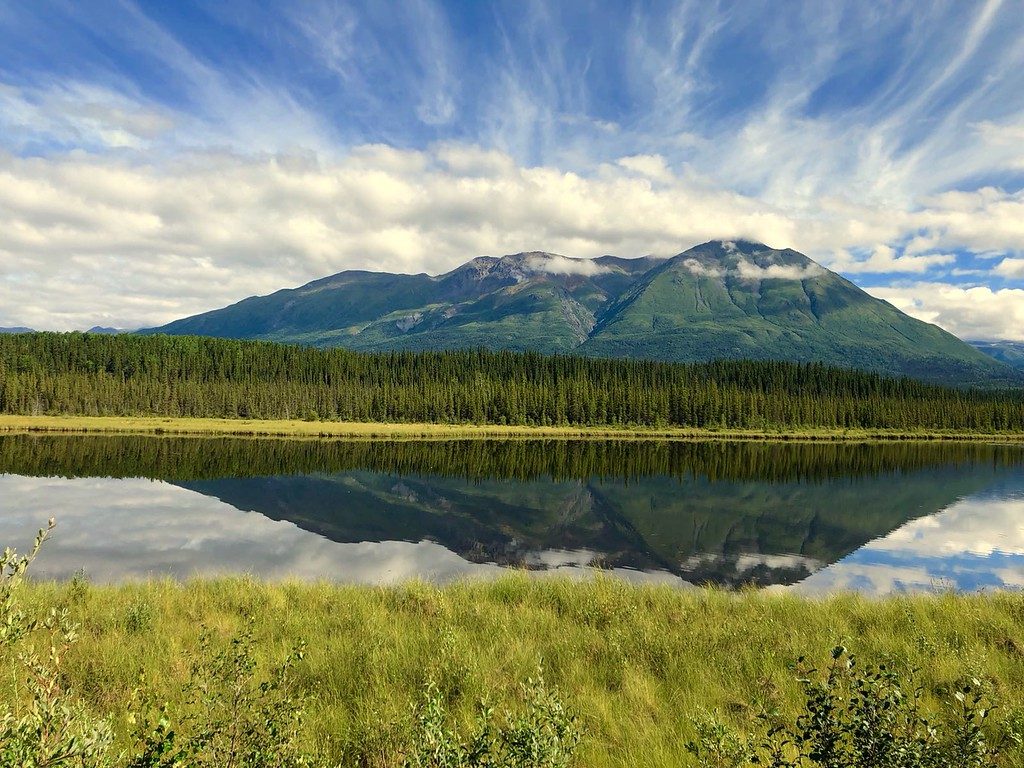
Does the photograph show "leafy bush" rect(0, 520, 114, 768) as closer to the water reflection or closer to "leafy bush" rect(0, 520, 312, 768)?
"leafy bush" rect(0, 520, 312, 768)

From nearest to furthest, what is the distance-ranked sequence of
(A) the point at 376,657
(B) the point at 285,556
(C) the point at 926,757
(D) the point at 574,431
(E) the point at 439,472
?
(C) the point at 926,757 < (A) the point at 376,657 < (B) the point at 285,556 < (E) the point at 439,472 < (D) the point at 574,431

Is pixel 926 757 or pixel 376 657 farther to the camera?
pixel 376 657

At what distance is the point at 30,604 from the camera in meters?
13.5

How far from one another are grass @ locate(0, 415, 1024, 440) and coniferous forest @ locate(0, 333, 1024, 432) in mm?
7542

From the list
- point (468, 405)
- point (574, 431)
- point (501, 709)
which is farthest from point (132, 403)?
point (501, 709)

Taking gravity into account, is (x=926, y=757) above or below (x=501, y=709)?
above

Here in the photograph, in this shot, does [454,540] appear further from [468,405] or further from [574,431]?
[468,405]

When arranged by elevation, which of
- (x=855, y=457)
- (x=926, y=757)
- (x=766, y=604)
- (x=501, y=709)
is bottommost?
(x=855, y=457)

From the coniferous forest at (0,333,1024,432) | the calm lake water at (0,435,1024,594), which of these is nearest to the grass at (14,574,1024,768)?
the calm lake water at (0,435,1024,594)

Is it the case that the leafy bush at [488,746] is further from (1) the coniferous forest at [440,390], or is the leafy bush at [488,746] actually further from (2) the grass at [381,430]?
(1) the coniferous forest at [440,390]

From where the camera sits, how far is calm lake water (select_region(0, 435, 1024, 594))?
1123 inches

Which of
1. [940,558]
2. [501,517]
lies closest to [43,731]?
[501,517]

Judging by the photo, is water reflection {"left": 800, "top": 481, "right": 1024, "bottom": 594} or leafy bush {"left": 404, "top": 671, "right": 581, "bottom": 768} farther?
water reflection {"left": 800, "top": 481, "right": 1024, "bottom": 594}

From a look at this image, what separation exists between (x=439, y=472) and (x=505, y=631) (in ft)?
175
